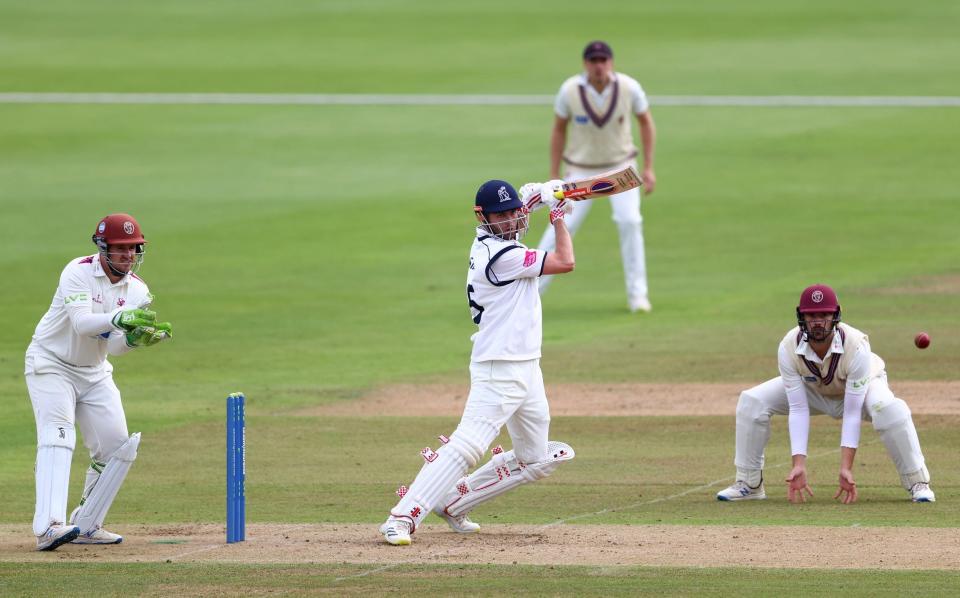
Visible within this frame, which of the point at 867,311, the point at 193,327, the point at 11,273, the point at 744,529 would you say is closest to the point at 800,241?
the point at 867,311

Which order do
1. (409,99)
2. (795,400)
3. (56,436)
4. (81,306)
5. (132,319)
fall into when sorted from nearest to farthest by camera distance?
1. (132,319)
2. (81,306)
3. (56,436)
4. (795,400)
5. (409,99)

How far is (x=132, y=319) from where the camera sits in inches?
352

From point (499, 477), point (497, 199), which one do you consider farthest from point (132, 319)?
point (499, 477)

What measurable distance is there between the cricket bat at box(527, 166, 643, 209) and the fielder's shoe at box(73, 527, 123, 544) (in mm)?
3230

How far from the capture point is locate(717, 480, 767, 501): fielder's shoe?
1060 centimetres

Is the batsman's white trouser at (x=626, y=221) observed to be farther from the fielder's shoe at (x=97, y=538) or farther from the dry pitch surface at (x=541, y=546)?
the fielder's shoe at (x=97, y=538)

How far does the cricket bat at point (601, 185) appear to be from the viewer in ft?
31.3

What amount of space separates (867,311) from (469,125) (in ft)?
42.1

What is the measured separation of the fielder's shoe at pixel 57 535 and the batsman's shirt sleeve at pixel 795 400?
14.3 feet

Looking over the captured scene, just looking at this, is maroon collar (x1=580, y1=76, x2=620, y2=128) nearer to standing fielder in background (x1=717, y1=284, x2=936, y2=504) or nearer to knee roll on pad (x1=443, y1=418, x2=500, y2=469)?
standing fielder in background (x1=717, y1=284, x2=936, y2=504)

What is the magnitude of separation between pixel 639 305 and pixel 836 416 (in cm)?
781

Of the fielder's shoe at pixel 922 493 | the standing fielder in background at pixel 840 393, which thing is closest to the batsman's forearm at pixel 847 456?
the standing fielder in background at pixel 840 393

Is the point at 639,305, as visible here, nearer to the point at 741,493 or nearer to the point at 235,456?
the point at 741,493

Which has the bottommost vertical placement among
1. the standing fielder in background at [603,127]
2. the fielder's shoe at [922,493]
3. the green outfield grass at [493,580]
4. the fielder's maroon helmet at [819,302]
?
the green outfield grass at [493,580]
